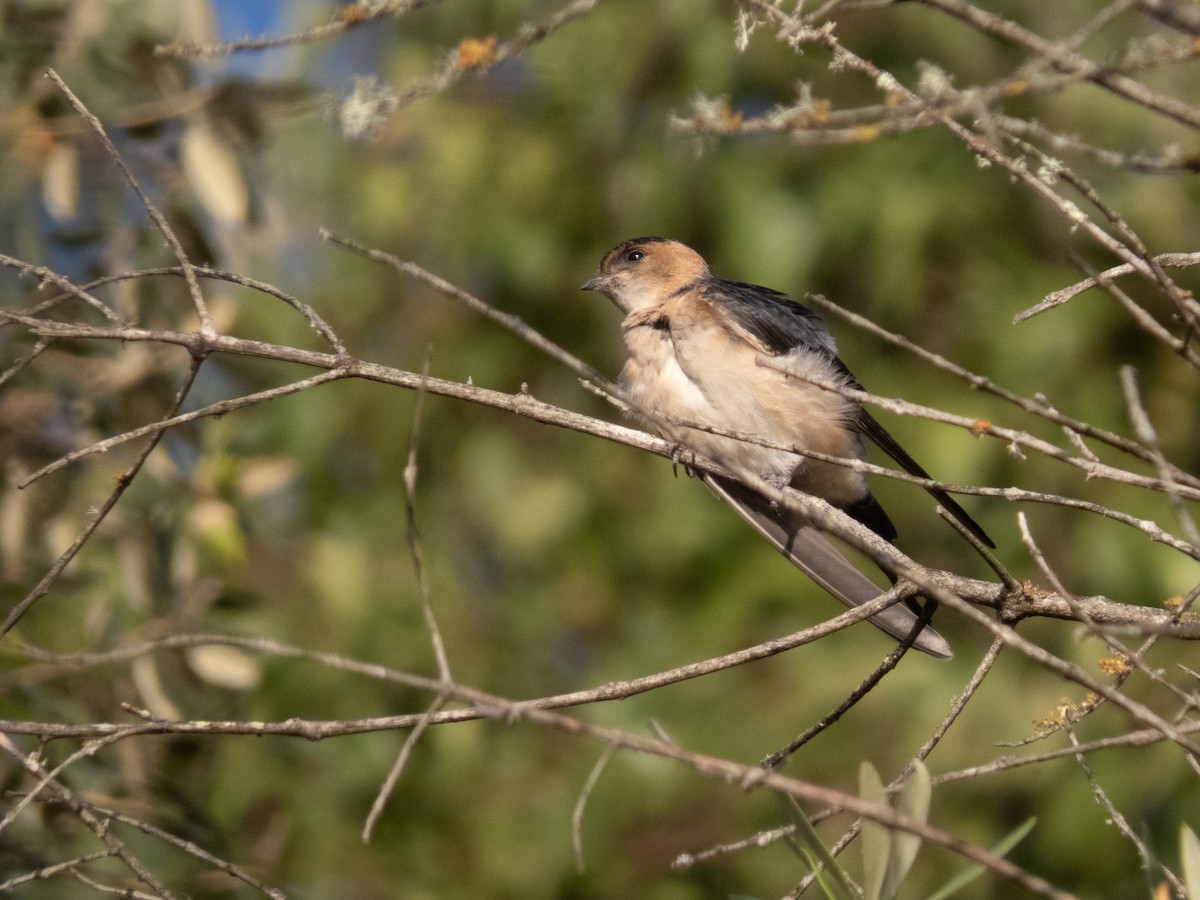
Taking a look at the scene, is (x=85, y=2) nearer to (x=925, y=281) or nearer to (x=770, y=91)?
(x=770, y=91)

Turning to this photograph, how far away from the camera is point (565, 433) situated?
614 centimetres

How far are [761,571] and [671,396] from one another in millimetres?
1551

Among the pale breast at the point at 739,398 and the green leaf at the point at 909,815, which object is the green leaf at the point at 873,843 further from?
the pale breast at the point at 739,398

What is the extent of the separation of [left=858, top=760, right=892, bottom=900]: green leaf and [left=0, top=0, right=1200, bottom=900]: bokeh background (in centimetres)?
237

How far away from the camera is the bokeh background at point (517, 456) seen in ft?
13.8

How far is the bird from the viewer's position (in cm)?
414

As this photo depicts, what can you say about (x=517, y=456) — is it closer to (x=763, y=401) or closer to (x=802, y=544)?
(x=763, y=401)

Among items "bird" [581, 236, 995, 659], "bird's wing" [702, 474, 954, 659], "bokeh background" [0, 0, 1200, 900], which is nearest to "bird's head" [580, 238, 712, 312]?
"bird" [581, 236, 995, 659]

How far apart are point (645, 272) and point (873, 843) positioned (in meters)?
3.41

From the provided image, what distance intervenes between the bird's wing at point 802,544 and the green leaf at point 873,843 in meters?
1.97

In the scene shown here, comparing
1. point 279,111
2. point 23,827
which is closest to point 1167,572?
point 279,111

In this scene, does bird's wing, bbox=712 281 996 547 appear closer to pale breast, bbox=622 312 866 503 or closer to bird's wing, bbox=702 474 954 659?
pale breast, bbox=622 312 866 503

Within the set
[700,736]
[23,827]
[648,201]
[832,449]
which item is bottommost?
[700,736]

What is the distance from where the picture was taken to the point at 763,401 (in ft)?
14.0
